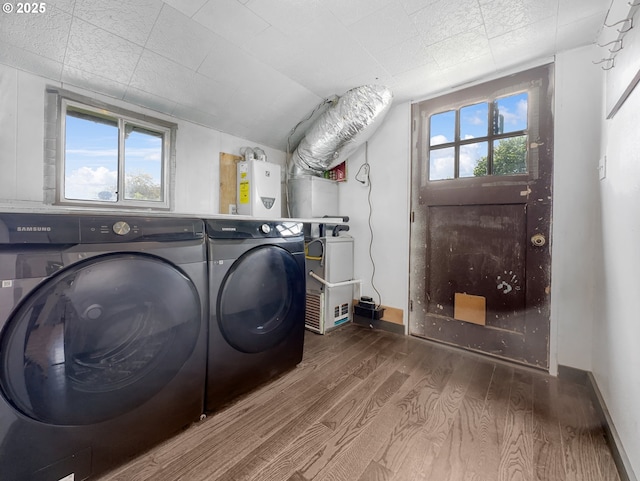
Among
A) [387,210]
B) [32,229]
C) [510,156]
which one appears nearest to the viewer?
[32,229]

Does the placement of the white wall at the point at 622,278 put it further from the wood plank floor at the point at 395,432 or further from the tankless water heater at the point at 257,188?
the tankless water heater at the point at 257,188

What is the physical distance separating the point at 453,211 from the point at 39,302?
2.38m

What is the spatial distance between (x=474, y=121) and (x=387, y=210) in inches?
37.9

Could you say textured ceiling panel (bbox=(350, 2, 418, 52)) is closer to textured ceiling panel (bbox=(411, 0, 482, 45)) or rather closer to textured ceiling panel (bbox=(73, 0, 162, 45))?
textured ceiling panel (bbox=(411, 0, 482, 45))

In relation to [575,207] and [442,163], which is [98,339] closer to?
[442,163]

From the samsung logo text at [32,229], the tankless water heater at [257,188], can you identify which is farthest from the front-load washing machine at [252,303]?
the tankless water heater at [257,188]

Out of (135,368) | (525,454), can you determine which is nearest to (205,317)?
(135,368)

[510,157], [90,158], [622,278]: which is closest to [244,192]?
[90,158]

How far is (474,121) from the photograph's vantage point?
6.63ft

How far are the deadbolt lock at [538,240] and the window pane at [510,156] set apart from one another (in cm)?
46

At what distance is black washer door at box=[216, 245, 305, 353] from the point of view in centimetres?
129

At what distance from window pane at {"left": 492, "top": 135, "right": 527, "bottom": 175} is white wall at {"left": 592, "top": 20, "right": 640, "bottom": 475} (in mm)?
426

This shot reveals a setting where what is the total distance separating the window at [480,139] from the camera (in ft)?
6.02

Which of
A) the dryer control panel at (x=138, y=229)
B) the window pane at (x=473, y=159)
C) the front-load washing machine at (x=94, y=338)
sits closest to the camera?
the front-load washing machine at (x=94, y=338)
